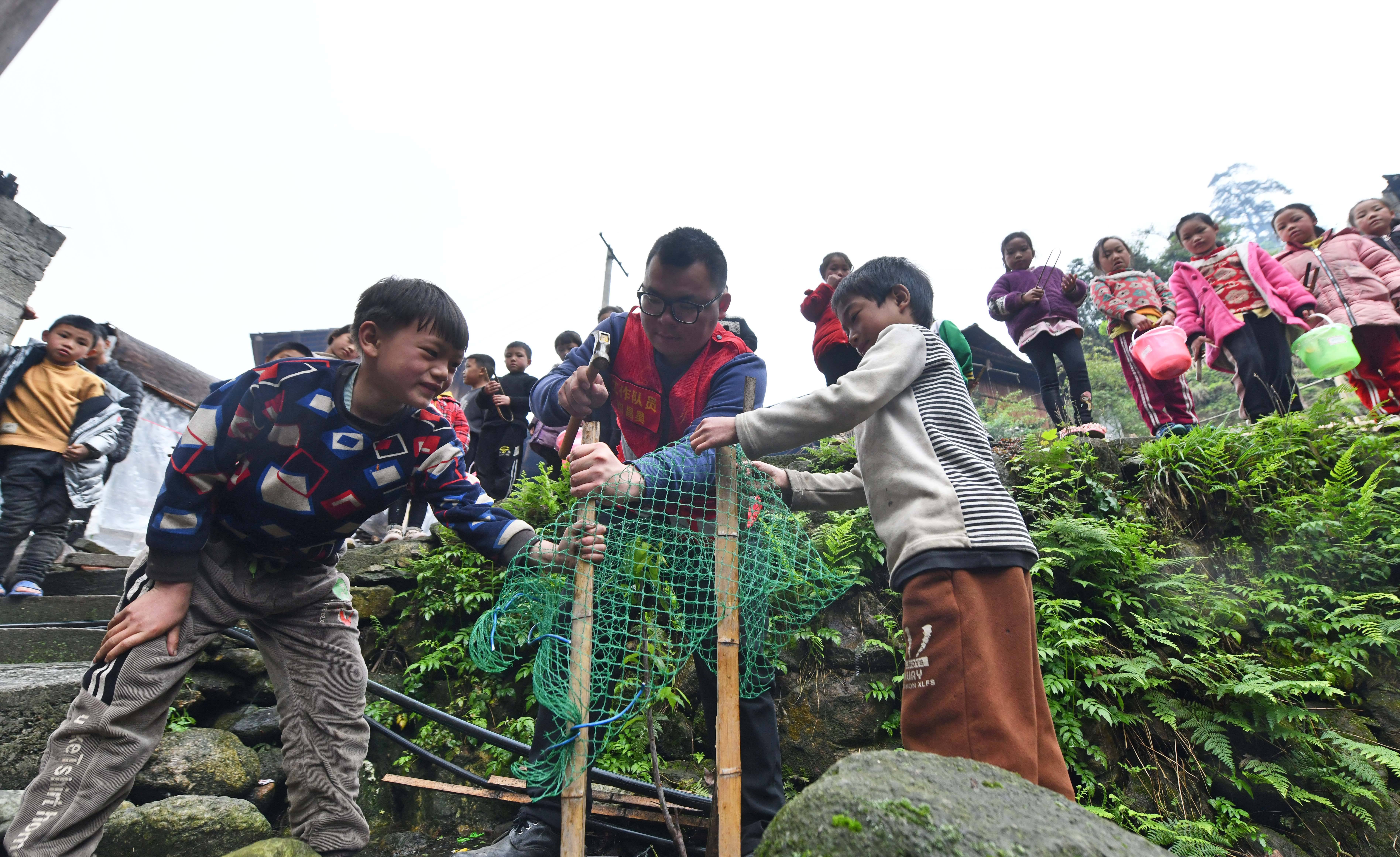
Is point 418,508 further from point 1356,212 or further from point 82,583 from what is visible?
point 1356,212

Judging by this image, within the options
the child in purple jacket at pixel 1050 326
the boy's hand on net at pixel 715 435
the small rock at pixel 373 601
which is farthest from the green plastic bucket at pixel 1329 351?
the small rock at pixel 373 601

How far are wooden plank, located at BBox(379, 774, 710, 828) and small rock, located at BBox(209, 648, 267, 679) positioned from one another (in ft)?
3.99

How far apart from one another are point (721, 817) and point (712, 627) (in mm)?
670

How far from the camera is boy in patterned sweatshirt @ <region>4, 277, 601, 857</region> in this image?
228 cm

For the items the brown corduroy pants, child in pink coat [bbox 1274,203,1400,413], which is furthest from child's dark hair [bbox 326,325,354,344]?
child in pink coat [bbox 1274,203,1400,413]

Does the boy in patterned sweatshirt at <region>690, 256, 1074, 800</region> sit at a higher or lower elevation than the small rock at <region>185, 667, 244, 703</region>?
higher

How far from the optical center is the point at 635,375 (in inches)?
134

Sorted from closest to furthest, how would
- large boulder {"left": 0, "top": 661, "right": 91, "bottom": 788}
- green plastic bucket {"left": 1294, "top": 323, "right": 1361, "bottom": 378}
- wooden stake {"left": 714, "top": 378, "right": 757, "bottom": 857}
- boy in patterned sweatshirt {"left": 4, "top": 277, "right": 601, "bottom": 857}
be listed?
1. boy in patterned sweatshirt {"left": 4, "top": 277, "right": 601, "bottom": 857}
2. wooden stake {"left": 714, "top": 378, "right": 757, "bottom": 857}
3. large boulder {"left": 0, "top": 661, "right": 91, "bottom": 788}
4. green plastic bucket {"left": 1294, "top": 323, "right": 1361, "bottom": 378}

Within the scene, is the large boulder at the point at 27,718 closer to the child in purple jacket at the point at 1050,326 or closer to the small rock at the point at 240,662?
the small rock at the point at 240,662

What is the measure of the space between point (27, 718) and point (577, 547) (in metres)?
3.06

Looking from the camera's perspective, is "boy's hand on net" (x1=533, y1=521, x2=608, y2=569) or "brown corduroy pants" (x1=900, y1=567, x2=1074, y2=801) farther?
"boy's hand on net" (x1=533, y1=521, x2=608, y2=569)

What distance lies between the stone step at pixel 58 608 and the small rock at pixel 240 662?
835 mm

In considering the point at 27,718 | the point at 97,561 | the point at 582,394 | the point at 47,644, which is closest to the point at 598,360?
the point at 582,394

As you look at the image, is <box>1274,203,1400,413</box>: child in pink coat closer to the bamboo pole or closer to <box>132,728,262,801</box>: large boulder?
the bamboo pole
